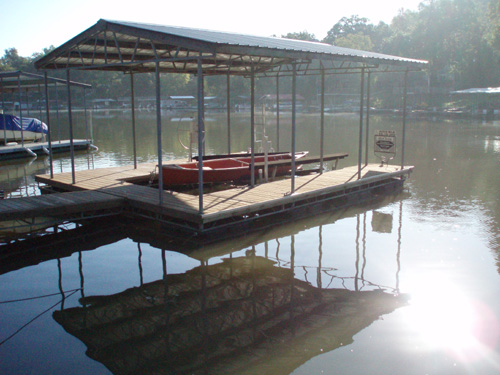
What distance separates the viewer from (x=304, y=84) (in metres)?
70.4

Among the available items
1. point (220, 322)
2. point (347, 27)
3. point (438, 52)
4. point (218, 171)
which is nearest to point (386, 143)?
point (218, 171)

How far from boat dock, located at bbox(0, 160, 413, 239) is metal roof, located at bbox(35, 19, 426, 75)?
8.30ft

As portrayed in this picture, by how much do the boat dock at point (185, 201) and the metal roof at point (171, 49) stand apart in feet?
8.30

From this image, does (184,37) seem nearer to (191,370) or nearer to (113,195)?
(113,195)

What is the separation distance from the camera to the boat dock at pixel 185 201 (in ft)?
27.5

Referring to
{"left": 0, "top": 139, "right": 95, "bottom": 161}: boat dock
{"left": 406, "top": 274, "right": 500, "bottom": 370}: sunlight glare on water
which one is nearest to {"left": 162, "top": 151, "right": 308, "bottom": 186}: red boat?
{"left": 406, "top": 274, "right": 500, "bottom": 370}: sunlight glare on water

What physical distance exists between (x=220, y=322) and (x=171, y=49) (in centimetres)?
603

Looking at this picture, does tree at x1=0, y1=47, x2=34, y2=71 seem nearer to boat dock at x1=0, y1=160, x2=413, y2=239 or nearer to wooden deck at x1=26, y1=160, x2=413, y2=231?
wooden deck at x1=26, y1=160, x2=413, y2=231

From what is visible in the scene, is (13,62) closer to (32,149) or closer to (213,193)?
(32,149)

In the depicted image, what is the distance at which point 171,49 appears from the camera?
959cm

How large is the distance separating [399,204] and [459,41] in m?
56.5

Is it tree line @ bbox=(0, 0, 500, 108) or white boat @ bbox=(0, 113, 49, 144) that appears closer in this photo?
white boat @ bbox=(0, 113, 49, 144)

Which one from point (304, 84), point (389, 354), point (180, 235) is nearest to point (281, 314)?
point (389, 354)

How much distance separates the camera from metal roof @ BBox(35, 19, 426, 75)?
7.71m
